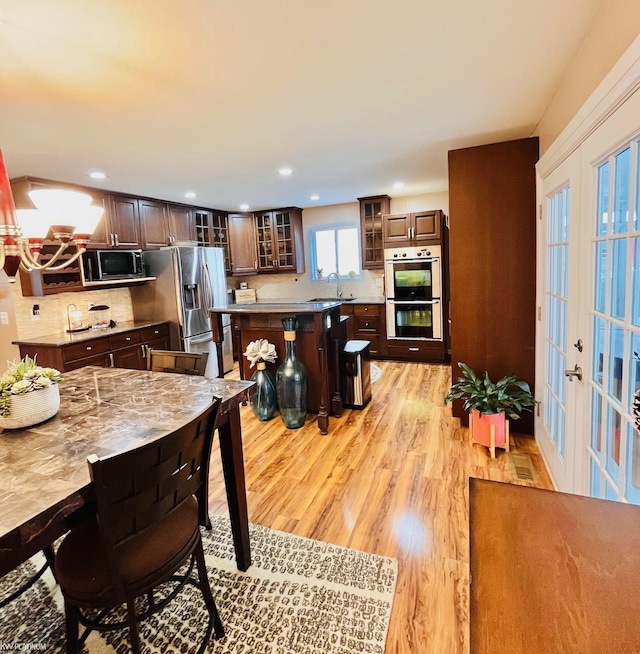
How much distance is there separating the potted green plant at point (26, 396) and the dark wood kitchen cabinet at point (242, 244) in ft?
15.2

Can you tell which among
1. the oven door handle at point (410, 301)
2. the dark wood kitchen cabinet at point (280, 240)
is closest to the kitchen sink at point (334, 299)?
the dark wood kitchen cabinet at point (280, 240)

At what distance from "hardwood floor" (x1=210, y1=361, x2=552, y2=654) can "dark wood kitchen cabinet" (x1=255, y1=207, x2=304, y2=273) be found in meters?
2.94

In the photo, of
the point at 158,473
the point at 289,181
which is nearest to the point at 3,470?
the point at 158,473

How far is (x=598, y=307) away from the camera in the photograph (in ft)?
5.19

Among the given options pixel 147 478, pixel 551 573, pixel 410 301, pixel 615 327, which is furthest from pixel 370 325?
pixel 551 573

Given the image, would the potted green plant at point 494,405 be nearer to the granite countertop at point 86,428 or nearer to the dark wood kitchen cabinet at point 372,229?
the granite countertop at point 86,428

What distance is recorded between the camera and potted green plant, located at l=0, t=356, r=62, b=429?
4.64ft

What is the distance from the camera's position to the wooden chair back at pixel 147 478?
40.3 inches

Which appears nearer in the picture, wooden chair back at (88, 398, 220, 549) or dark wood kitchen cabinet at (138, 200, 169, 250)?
wooden chair back at (88, 398, 220, 549)

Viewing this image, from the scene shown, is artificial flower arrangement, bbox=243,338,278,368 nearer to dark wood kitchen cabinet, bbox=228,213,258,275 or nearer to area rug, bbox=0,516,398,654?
area rug, bbox=0,516,398,654

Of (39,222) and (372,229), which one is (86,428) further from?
(372,229)

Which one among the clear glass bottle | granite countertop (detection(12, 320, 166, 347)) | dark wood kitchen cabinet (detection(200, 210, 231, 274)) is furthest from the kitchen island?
dark wood kitchen cabinet (detection(200, 210, 231, 274))

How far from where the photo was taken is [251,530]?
208cm

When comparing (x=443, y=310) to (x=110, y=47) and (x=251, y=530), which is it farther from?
(x=110, y=47)
